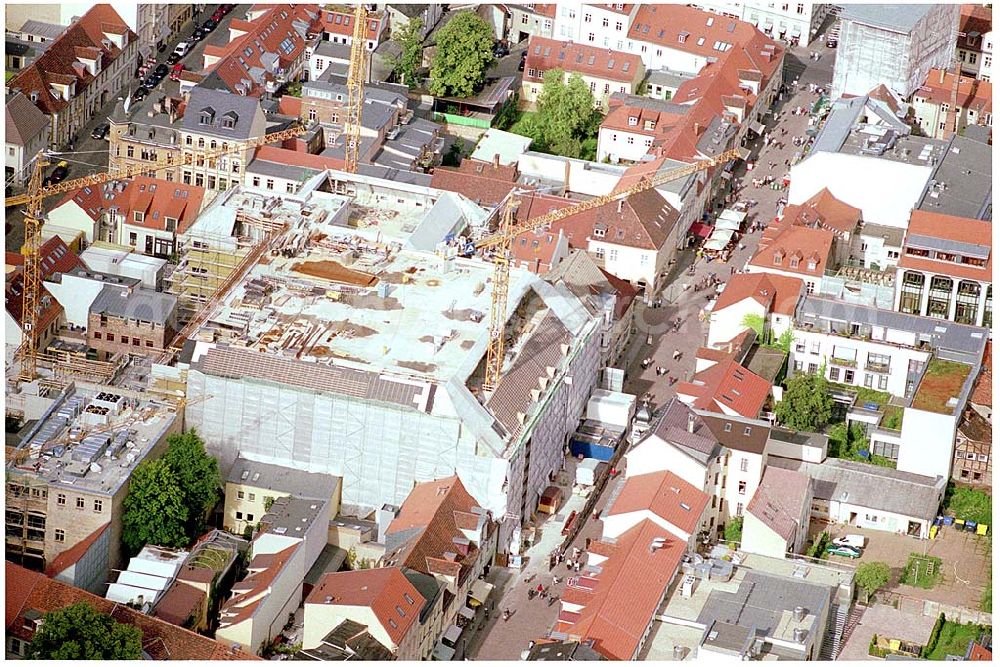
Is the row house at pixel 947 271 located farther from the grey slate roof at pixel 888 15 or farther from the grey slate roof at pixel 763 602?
the grey slate roof at pixel 763 602

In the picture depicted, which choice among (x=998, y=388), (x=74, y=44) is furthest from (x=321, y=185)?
(x=998, y=388)

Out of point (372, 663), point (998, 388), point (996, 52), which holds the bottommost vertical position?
point (372, 663)

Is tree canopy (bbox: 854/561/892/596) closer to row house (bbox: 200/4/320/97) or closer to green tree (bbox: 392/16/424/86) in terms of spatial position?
row house (bbox: 200/4/320/97)

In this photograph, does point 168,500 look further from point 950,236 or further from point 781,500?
point 950,236

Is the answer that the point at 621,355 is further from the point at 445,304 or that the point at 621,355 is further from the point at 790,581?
the point at 790,581

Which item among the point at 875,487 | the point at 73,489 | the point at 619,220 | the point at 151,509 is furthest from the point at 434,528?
the point at 619,220
